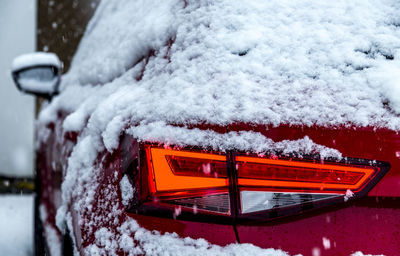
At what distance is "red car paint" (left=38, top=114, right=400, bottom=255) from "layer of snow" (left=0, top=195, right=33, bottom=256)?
1.65 metres

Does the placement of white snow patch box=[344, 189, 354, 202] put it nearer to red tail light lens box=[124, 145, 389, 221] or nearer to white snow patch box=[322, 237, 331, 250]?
red tail light lens box=[124, 145, 389, 221]

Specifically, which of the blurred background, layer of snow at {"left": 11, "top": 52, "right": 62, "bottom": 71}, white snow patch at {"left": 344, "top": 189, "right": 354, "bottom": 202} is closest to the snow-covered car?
white snow patch at {"left": 344, "top": 189, "right": 354, "bottom": 202}

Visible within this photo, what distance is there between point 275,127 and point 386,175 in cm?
30

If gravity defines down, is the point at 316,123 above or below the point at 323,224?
above

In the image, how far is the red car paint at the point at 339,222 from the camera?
95 cm

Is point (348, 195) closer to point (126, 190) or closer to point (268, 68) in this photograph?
point (268, 68)

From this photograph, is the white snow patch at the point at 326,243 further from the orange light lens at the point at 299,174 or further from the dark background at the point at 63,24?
the dark background at the point at 63,24

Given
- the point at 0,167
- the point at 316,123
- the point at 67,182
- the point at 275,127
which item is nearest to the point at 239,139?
the point at 275,127

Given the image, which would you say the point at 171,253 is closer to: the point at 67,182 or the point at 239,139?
the point at 239,139

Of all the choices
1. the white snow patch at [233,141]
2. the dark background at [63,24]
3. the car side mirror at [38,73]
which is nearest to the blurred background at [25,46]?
the dark background at [63,24]

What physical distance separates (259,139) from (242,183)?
0.12 metres

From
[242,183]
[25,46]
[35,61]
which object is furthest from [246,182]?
[25,46]

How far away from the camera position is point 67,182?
1679 mm

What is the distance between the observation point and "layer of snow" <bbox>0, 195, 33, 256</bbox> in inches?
87.9
